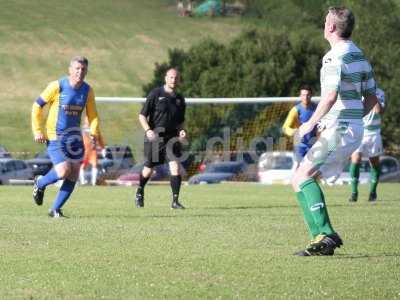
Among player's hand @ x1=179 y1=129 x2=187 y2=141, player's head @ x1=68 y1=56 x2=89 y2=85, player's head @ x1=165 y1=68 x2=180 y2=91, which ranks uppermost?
player's head @ x1=68 y1=56 x2=89 y2=85

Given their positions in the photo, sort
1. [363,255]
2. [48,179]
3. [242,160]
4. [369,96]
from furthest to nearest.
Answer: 1. [242,160]
2. [48,179]
3. [369,96]
4. [363,255]

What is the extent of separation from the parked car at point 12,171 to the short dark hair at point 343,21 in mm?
28483

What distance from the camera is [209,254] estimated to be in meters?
9.75

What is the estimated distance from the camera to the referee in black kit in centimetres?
1678

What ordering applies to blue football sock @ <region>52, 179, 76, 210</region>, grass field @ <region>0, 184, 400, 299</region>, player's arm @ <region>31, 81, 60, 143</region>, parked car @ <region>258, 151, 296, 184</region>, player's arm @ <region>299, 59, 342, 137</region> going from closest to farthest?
1. grass field @ <region>0, 184, 400, 299</region>
2. player's arm @ <region>299, 59, 342, 137</region>
3. blue football sock @ <region>52, 179, 76, 210</region>
4. player's arm @ <region>31, 81, 60, 143</region>
5. parked car @ <region>258, 151, 296, 184</region>

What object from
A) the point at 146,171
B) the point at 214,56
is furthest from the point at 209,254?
the point at 214,56

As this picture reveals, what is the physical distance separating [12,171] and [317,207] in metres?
29.2

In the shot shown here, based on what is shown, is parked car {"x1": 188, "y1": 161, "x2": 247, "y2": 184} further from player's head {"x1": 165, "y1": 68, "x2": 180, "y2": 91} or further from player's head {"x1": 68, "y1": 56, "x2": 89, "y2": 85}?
player's head {"x1": 68, "y1": 56, "x2": 89, "y2": 85}

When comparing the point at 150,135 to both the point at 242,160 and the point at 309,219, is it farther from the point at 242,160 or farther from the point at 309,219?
the point at 242,160

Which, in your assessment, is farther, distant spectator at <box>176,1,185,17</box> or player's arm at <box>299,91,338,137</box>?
distant spectator at <box>176,1,185,17</box>

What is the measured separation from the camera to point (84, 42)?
297 feet

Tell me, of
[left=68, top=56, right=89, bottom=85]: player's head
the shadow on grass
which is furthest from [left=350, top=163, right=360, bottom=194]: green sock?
the shadow on grass

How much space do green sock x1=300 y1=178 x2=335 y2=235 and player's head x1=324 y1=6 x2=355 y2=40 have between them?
4.37ft

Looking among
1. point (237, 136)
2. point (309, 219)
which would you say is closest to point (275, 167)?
point (237, 136)
